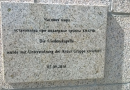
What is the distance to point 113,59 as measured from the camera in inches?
80.7

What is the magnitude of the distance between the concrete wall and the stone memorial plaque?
103 millimetres

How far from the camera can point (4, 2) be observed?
5.53 feet

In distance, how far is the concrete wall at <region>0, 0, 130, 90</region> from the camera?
194 centimetres

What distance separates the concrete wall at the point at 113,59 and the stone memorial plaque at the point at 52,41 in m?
0.10

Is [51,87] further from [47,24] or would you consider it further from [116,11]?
[116,11]

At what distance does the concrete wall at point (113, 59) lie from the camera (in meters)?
1.94

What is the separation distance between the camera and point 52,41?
182 centimetres

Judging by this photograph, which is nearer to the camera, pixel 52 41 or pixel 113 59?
pixel 52 41

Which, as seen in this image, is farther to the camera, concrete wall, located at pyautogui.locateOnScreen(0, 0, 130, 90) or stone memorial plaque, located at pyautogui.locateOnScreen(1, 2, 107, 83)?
concrete wall, located at pyautogui.locateOnScreen(0, 0, 130, 90)

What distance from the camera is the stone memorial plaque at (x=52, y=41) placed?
1.74m

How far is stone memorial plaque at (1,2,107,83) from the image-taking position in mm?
1738

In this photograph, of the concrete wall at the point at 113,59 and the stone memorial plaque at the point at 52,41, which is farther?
the concrete wall at the point at 113,59

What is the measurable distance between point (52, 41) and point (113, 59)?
2.52 ft

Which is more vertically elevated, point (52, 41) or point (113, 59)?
point (52, 41)
